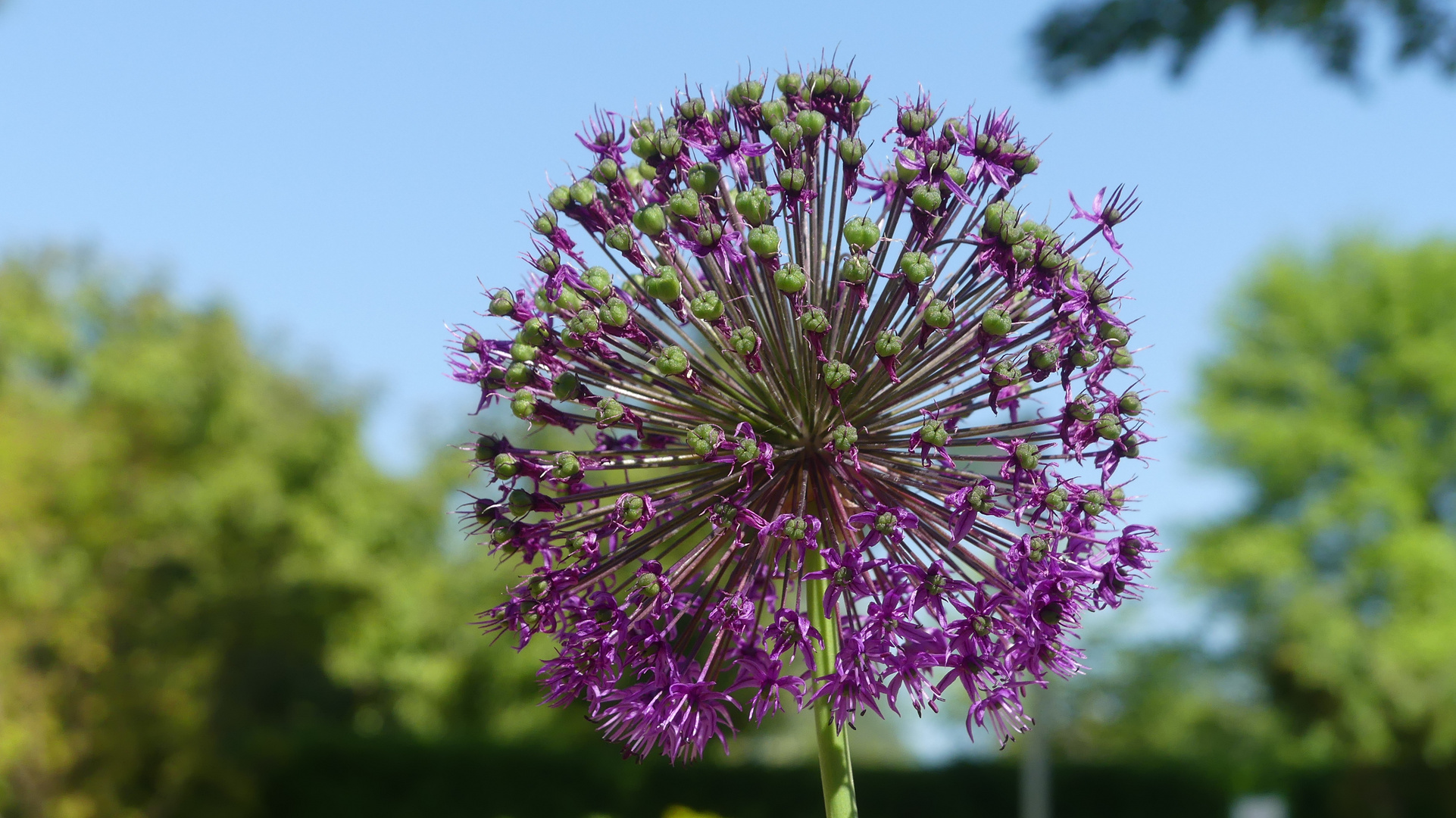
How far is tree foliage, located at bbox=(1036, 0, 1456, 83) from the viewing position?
12.5 meters

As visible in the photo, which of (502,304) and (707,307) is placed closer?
(707,307)

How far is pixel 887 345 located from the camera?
3.52 m

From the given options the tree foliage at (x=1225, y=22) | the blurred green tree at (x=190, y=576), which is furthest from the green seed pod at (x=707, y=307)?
the blurred green tree at (x=190, y=576)

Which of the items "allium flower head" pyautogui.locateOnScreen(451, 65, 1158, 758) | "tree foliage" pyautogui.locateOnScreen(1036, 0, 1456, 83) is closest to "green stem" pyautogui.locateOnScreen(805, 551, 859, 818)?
"allium flower head" pyautogui.locateOnScreen(451, 65, 1158, 758)

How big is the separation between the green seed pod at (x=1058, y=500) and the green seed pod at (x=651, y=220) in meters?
1.38

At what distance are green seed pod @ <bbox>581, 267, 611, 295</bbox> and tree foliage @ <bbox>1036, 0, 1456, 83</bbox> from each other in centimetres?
1062

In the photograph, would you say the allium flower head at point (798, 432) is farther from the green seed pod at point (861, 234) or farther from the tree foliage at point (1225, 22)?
the tree foliage at point (1225, 22)

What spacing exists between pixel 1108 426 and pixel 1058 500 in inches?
12.5

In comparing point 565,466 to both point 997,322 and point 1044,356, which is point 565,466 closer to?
point 997,322

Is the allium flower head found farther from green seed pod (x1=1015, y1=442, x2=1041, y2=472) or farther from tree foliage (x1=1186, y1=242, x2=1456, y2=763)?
tree foliage (x1=1186, y1=242, x2=1456, y2=763)

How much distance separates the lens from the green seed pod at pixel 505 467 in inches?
145

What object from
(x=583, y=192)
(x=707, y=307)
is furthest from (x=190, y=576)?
(x=707, y=307)

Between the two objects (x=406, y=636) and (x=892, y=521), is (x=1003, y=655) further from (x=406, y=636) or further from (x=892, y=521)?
(x=406, y=636)

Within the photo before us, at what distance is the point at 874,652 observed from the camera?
3.42m
